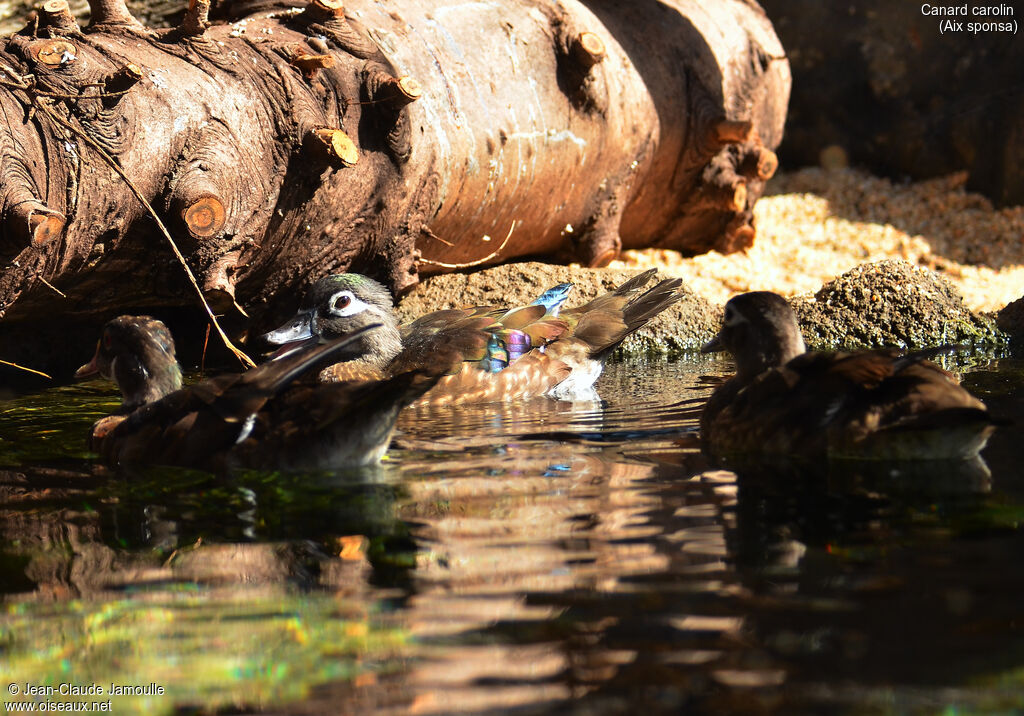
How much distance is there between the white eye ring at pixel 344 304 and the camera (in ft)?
22.6

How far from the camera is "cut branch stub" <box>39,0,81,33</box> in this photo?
594cm

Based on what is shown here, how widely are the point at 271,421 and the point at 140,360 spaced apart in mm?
1091

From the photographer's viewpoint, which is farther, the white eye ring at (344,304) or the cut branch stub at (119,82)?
the white eye ring at (344,304)

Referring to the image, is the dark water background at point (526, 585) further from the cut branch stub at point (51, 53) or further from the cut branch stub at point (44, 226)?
the cut branch stub at point (51, 53)

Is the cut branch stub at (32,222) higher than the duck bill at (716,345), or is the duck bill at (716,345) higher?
the cut branch stub at (32,222)

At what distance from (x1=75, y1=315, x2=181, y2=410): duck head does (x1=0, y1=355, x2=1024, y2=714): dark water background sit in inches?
25.3

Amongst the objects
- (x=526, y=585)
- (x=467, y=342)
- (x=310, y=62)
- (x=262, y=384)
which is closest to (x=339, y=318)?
(x=467, y=342)

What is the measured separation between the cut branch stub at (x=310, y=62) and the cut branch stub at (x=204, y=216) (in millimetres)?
1103

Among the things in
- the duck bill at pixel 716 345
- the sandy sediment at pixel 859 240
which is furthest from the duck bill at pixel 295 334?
the sandy sediment at pixel 859 240

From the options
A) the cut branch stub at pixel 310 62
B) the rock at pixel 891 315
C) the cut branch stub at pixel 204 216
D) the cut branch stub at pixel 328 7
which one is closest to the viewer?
the cut branch stub at pixel 204 216

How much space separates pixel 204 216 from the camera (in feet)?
20.3

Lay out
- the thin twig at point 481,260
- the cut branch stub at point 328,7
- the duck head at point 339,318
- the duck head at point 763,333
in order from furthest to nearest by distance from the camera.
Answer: the thin twig at point 481,260
the cut branch stub at point 328,7
the duck head at point 339,318
the duck head at point 763,333

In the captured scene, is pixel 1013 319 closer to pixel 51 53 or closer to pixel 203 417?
pixel 203 417

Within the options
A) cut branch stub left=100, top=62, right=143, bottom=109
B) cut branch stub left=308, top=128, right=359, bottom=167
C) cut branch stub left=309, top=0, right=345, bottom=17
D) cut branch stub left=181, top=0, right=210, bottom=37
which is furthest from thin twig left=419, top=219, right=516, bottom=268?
cut branch stub left=100, top=62, right=143, bottom=109
